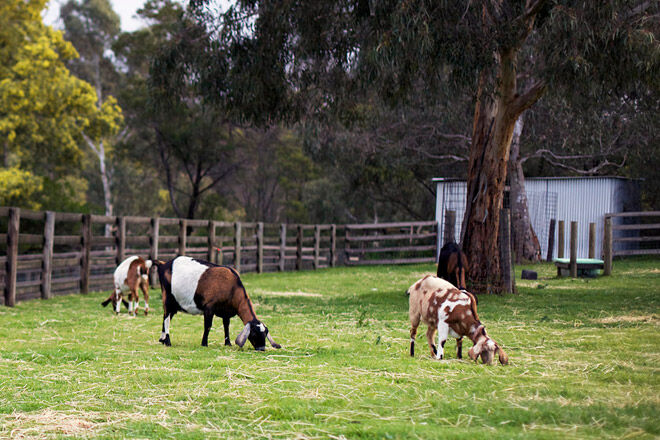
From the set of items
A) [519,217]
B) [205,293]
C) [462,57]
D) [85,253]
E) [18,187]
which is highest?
[462,57]

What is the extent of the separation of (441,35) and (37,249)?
15752 mm

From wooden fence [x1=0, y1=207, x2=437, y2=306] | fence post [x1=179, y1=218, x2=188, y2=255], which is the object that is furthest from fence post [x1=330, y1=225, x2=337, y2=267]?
fence post [x1=179, y1=218, x2=188, y2=255]

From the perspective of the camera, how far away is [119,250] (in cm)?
1517

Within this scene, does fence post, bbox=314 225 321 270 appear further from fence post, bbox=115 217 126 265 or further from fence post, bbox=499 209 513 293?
fence post, bbox=499 209 513 293

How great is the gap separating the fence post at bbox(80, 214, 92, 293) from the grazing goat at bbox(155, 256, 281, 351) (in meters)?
6.97

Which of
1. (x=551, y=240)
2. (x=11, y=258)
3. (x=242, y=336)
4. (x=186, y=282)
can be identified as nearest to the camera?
(x=242, y=336)

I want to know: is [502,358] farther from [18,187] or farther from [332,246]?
[18,187]

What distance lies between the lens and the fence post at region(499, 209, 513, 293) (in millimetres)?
13531

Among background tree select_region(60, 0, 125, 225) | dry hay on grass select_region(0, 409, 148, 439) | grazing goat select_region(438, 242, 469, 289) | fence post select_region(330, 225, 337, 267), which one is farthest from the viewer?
background tree select_region(60, 0, 125, 225)

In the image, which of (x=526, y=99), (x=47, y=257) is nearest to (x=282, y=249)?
(x=47, y=257)

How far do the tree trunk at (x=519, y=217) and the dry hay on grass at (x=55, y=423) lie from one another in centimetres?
2022

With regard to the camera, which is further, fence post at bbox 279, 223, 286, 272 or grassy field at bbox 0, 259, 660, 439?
fence post at bbox 279, 223, 286, 272

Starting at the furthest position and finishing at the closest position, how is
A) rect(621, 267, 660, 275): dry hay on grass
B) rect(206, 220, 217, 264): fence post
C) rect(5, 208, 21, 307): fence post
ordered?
rect(206, 220, 217, 264): fence post < rect(621, 267, 660, 275): dry hay on grass < rect(5, 208, 21, 307): fence post

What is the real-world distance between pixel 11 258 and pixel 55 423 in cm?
816
